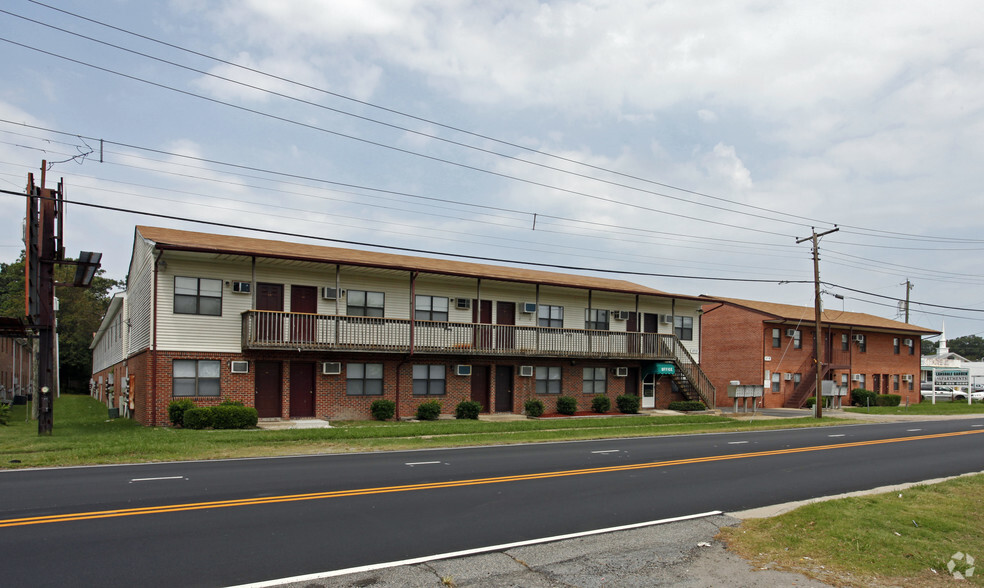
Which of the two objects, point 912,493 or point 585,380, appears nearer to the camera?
point 912,493

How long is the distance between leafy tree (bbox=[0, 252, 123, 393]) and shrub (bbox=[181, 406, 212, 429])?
4898 cm

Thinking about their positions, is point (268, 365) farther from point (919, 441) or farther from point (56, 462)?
point (919, 441)

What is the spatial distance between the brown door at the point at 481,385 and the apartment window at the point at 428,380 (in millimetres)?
1922

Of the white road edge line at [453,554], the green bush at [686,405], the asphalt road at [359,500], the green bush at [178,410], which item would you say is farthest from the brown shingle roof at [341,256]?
the white road edge line at [453,554]

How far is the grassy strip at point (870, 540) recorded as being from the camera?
711 cm

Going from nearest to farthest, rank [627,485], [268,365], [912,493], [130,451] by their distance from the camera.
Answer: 1. [912,493]
2. [627,485]
3. [130,451]
4. [268,365]

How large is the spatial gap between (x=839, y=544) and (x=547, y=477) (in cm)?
602

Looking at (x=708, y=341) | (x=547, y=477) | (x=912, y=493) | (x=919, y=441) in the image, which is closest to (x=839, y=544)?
(x=912, y=493)

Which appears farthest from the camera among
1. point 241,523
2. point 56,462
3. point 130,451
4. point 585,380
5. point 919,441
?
point 585,380

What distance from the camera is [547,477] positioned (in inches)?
520

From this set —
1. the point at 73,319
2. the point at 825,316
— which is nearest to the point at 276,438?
the point at 825,316

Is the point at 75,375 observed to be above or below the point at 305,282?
below

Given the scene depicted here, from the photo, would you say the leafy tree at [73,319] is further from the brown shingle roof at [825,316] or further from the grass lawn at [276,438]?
the brown shingle roof at [825,316]

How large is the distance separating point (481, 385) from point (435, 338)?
13.3 ft
